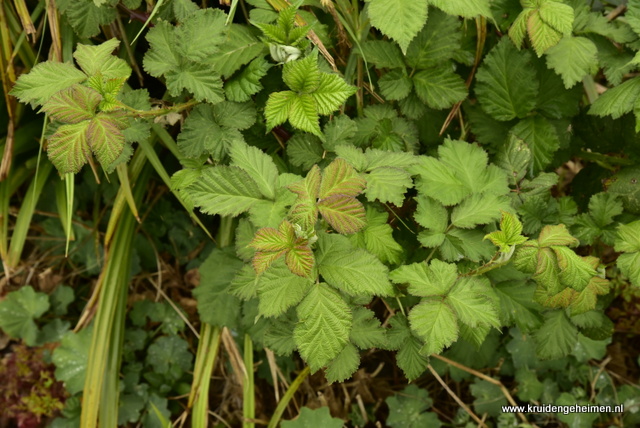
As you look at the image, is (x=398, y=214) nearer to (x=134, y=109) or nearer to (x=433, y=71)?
(x=433, y=71)

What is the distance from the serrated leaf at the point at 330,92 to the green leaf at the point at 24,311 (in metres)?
1.33

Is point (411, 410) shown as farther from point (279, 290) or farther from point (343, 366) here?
point (279, 290)

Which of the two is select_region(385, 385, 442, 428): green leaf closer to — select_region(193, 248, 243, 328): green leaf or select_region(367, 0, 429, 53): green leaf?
select_region(193, 248, 243, 328): green leaf

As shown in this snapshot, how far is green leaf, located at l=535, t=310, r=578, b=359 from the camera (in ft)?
4.35

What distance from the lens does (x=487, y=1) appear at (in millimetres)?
A: 1204

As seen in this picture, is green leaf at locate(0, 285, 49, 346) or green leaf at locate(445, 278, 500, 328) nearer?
green leaf at locate(445, 278, 500, 328)

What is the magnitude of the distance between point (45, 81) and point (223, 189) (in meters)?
0.45

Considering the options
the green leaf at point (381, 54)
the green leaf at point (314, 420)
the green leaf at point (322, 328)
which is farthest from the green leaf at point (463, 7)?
the green leaf at point (314, 420)

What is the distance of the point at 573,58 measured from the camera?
131 cm

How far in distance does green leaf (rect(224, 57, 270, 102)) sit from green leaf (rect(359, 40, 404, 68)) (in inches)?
10.8

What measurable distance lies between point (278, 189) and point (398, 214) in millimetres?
446

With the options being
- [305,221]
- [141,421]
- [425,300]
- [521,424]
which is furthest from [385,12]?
[141,421]

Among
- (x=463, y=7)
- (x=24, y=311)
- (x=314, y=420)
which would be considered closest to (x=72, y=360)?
(x=24, y=311)

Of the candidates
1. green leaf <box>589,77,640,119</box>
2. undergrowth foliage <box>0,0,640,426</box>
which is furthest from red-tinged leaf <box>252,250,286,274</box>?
green leaf <box>589,77,640,119</box>
